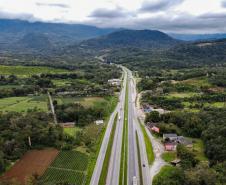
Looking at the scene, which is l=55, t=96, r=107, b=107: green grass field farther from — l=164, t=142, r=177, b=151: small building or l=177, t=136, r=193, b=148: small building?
l=164, t=142, r=177, b=151: small building

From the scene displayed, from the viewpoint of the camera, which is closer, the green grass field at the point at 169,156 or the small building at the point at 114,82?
the green grass field at the point at 169,156

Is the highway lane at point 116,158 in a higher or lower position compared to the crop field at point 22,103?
lower

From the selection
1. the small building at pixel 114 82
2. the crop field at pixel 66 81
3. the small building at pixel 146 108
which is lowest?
the small building at pixel 114 82

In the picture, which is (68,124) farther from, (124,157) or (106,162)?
(106,162)

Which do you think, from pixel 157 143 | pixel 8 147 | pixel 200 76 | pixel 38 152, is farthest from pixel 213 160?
pixel 200 76

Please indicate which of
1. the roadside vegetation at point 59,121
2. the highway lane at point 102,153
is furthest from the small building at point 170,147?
the roadside vegetation at point 59,121

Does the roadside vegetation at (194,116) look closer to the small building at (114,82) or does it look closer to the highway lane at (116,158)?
the highway lane at (116,158)
